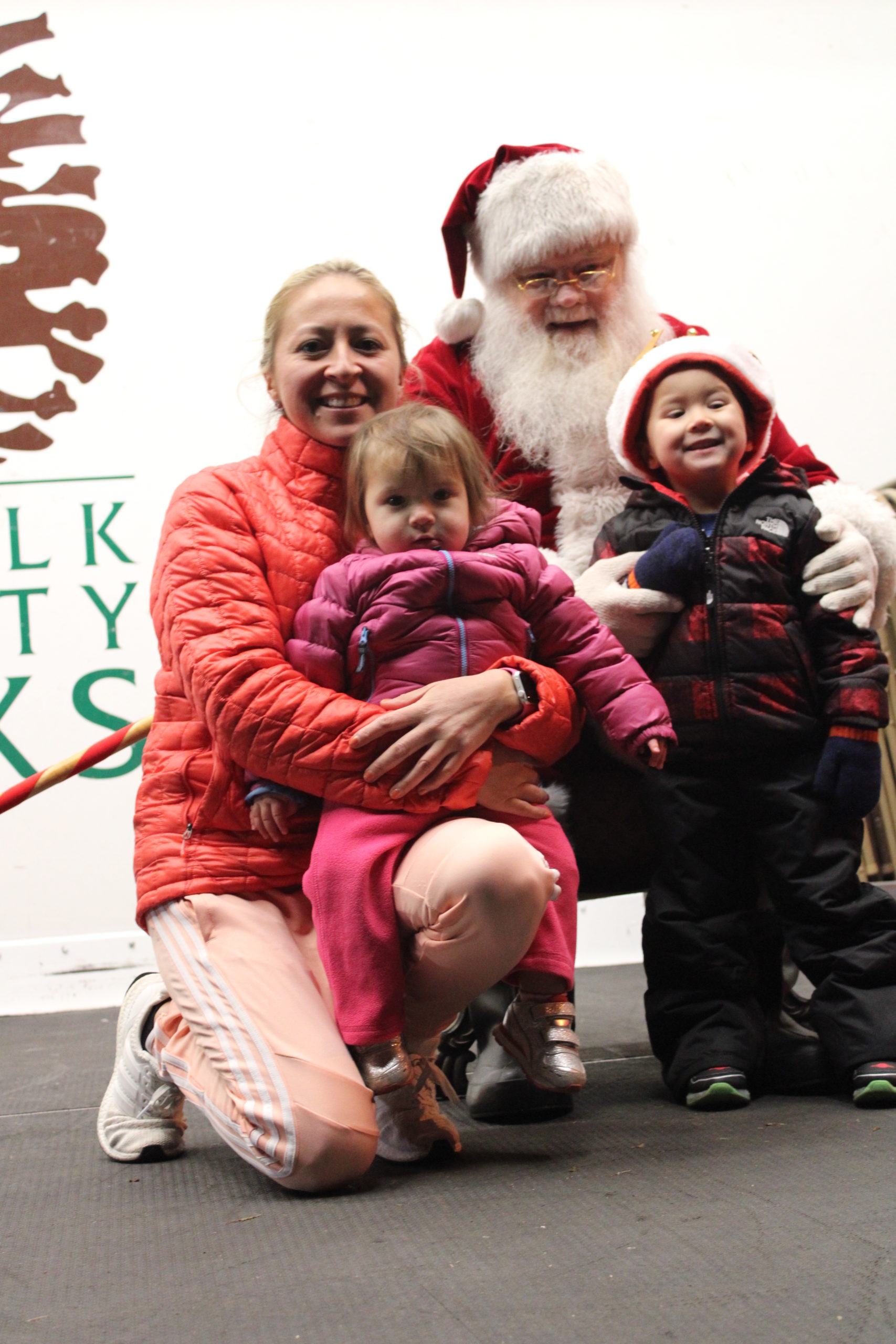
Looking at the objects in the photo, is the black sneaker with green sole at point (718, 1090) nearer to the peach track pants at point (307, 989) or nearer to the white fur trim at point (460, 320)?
the peach track pants at point (307, 989)

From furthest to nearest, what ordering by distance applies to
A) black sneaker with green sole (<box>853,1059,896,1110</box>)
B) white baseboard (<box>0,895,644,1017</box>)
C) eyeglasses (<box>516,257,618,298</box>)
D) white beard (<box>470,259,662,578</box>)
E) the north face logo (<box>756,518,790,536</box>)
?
white baseboard (<box>0,895,644,1017</box>)
eyeglasses (<box>516,257,618,298</box>)
white beard (<box>470,259,662,578</box>)
the north face logo (<box>756,518,790,536</box>)
black sneaker with green sole (<box>853,1059,896,1110</box>)

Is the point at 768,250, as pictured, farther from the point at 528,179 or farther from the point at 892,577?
the point at 892,577

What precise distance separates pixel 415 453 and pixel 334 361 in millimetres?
231

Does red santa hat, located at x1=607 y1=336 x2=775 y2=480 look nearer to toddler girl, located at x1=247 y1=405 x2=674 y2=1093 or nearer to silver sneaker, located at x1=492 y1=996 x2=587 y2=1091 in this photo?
toddler girl, located at x1=247 y1=405 x2=674 y2=1093

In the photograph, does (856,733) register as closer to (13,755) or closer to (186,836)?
(186,836)

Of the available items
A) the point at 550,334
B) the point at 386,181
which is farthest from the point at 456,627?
the point at 386,181

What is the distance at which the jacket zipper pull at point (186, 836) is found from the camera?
150 centimetres

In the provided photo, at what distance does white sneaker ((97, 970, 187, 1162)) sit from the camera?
157cm

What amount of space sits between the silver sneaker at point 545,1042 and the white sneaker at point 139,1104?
0.45 meters

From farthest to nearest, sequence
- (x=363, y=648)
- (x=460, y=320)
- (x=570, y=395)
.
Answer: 1. (x=460, y=320)
2. (x=570, y=395)
3. (x=363, y=648)

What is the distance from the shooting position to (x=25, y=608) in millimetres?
3285

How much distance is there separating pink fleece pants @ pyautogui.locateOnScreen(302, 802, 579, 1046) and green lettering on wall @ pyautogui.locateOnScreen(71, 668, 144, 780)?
1979 mm

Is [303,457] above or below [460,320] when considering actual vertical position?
below

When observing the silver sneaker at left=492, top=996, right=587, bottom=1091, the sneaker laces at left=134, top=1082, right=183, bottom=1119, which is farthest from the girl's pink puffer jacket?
the sneaker laces at left=134, top=1082, right=183, bottom=1119
